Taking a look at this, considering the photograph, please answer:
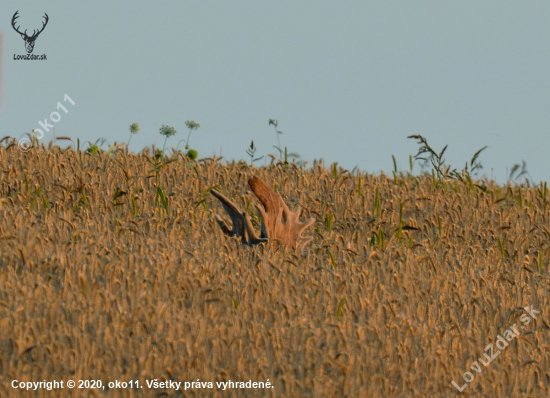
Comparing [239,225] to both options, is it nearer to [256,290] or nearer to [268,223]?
[268,223]

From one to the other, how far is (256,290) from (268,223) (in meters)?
1.32

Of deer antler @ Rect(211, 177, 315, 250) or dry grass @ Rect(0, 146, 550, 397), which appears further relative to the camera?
deer antler @ Rect(211, 177, 315, 250)

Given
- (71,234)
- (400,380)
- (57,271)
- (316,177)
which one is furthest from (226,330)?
(316,177)

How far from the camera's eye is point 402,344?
4.73m

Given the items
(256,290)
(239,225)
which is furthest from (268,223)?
(256,290)

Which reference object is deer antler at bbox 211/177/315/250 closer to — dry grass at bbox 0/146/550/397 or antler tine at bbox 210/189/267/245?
antler tine at bbox 210/189/267/245

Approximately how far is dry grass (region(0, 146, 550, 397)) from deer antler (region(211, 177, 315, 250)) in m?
0.17

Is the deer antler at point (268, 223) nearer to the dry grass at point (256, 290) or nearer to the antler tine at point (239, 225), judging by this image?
the antler tine at point (239, 225)

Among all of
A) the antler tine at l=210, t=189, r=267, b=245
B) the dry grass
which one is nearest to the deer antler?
the antler tine at l=210, t=189, r=267, b=245

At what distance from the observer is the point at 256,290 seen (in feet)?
17.4

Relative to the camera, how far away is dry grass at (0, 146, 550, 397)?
14.1ft

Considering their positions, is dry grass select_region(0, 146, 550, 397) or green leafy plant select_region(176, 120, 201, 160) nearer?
dry grass select_region(0, 146, 550, 397)

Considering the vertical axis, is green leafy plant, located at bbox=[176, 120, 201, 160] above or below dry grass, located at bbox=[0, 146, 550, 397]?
above

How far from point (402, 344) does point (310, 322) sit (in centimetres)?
60
